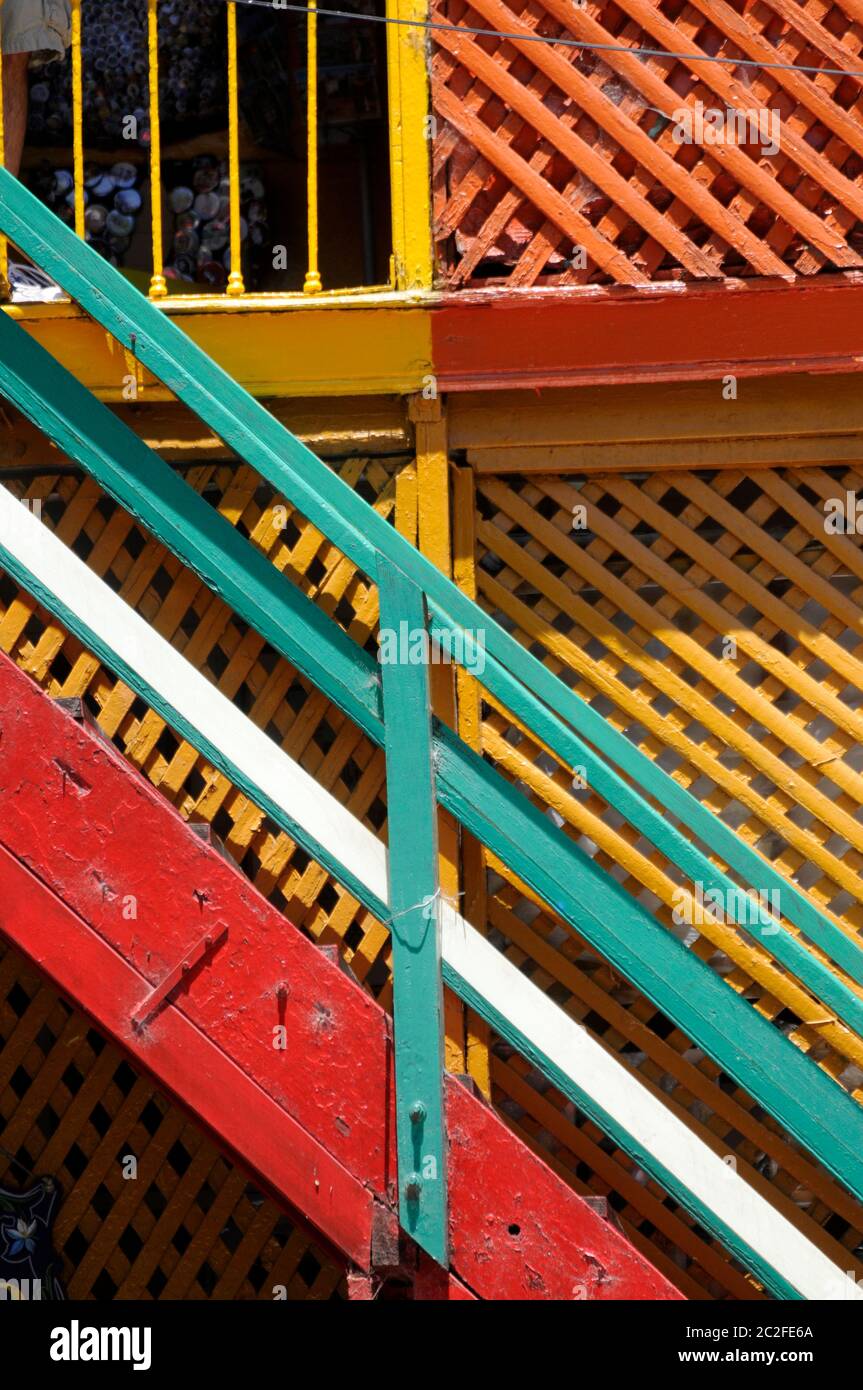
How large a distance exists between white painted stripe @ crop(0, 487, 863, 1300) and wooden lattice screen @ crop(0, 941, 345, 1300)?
1794 millimetres

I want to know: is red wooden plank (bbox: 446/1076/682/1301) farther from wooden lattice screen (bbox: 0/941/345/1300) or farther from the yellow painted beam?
the yellow painted beam

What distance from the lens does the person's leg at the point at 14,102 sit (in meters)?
5.18

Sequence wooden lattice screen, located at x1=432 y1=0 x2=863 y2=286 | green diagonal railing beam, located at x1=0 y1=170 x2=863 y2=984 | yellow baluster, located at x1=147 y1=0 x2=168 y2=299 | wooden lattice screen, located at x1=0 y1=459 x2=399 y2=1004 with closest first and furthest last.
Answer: green diagonal railing beam, located at x1=0 y1=170 x2=863 y2=984 < wooden lattice screen, located at x1=432 y1=0 x2=863 y2=286 < yellow baluster, located at x1=147 y1=0 x2=168 y2=299 < wooden lattice screen, located at x1=0 y1=459 x2=399 y2=1004

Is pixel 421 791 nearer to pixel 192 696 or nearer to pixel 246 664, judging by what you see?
pixel 192 696

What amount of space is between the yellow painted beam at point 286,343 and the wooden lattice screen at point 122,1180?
2154 mm

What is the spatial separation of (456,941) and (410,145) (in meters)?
2.63

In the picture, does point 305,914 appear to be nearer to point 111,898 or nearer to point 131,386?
point 111,898

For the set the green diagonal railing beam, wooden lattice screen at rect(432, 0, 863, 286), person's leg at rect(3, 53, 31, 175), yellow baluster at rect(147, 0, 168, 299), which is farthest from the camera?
person's leg at rect(3, 53, 31, 175)

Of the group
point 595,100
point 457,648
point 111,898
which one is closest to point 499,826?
point 457,648

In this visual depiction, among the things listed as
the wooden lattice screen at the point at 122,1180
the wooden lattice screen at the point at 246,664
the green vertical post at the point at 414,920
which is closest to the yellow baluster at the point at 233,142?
the wooden lattice screen at the point at 246,664

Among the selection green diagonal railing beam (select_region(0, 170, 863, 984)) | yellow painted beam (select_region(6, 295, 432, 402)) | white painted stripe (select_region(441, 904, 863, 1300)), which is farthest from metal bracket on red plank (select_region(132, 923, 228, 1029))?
yellow painted beam (select_region(6, 295, 432, 402))

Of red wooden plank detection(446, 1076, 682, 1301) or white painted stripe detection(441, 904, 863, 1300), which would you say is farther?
white painted stripe detection(441, 904, 863, 1300)

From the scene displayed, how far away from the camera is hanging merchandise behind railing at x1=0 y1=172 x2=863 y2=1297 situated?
12.0ft

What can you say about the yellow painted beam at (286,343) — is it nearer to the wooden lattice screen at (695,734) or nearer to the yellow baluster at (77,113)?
the yellow baluster at (77,113)
